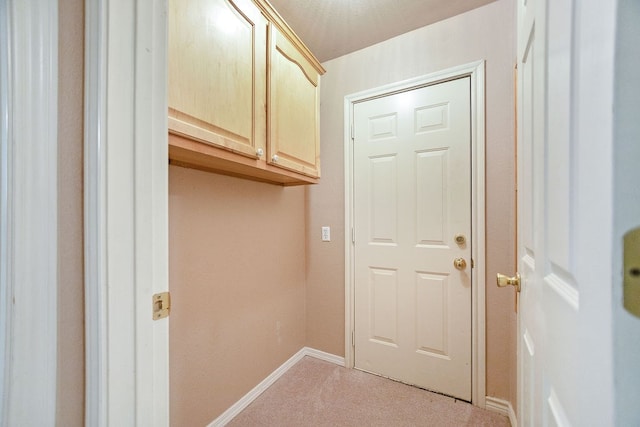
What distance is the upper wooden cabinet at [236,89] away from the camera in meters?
0.90

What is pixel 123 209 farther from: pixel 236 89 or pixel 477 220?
pixel 477 220

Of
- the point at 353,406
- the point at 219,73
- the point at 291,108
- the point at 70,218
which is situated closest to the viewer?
the point at 70,218

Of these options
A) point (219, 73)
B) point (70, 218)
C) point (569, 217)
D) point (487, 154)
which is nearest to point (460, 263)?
point (487, 154)

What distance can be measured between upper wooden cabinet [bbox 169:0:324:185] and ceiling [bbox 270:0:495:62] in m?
0.32

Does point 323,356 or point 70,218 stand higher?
point 70,218

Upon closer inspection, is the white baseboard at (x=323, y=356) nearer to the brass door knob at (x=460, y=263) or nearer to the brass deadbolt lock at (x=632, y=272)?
the brass door knob at (x=460, y=263)

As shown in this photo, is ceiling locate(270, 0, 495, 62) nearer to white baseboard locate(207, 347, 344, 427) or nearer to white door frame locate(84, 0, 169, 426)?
white door frame locate(84, 0, 169, 426)

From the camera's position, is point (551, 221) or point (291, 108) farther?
point (291, 108)

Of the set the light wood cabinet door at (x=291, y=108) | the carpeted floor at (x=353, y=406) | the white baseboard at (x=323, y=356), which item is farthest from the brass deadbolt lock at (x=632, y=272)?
the white baseboard at (x=323, y=356)

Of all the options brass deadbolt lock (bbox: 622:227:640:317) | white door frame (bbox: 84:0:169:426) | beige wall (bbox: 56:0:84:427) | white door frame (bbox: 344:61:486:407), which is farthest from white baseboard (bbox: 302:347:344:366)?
brass deadbolt lock (bbox: 622:227:640:317)

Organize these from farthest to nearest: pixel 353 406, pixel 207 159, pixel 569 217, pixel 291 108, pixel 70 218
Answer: pixel 353 406 < pixel 291 108 < pixel 207 159 < pixel 70 218 < pixel 569 217

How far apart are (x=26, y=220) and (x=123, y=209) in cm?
14

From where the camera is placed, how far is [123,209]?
20.7 inches

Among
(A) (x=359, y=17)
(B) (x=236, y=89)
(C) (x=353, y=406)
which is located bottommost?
(C) (x=353, y=406)
